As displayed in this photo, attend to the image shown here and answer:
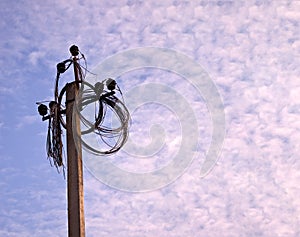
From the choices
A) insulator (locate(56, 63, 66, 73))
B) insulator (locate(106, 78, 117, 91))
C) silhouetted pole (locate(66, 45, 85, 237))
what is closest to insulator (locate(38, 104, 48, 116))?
silhouetted pole (locate(66, 45, 85, 237))

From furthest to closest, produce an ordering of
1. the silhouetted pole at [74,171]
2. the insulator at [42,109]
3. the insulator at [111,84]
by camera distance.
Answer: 1. the insulator at [42,109]
2. the insulator at [111,84]
3. the silhouetted pole at [74,171]

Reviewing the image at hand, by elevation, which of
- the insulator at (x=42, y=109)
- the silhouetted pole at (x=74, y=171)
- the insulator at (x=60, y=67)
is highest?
the insulator at (x=60, y=67)

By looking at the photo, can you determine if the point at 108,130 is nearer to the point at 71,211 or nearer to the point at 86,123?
the point at 86,123

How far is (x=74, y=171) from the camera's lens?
4430mm

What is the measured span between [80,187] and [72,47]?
1.45 m

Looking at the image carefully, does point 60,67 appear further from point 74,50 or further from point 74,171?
point 74,171

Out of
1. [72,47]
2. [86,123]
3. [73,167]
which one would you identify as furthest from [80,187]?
[72,47]

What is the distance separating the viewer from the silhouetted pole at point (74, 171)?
4.25m

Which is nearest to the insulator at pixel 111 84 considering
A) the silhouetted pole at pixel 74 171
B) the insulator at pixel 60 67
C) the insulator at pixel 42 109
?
the silhouetted pole at pixel 74 171

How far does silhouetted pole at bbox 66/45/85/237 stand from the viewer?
4.25 metres

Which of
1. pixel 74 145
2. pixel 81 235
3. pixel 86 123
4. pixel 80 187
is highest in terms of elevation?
pixel 86 123

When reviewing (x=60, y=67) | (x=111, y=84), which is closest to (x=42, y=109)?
(x=60, y=67)

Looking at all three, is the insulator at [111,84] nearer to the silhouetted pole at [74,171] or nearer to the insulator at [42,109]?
the silhouetted pole at [74,171]

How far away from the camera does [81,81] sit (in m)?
4.78
